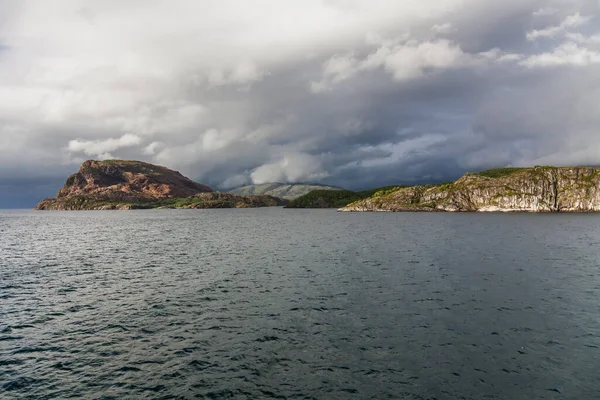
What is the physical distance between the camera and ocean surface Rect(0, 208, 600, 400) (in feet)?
86.0

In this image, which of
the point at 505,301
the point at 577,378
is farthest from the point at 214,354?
the point at 505,301

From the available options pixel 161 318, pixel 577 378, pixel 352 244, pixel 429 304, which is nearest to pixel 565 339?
pixel 577 378

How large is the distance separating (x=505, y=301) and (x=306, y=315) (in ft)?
91.9

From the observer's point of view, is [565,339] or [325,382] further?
[565,339]

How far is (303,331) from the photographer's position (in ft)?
121

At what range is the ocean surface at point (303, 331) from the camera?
26203 mm

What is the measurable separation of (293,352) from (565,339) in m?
27.5

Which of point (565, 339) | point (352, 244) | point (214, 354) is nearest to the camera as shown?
point (214, 354)

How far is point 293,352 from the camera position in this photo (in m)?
31.7

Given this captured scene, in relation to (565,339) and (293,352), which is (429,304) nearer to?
(565,339)

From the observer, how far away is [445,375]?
27391mm

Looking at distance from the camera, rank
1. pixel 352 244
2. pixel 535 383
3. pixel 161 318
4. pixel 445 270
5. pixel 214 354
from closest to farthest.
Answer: pixel 535 383 < pixel 214 354 < pixel 161 318 < pixel 445 270 < pixel 352 244

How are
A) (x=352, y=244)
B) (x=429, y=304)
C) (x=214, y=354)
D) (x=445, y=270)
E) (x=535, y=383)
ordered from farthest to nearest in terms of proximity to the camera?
(x=352, y=244)
(x=445, y=270)
(x=429, y=304)
(x=214, y=354)
(x=535, y=383)

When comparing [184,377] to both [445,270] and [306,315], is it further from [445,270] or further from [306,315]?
[445,270]
